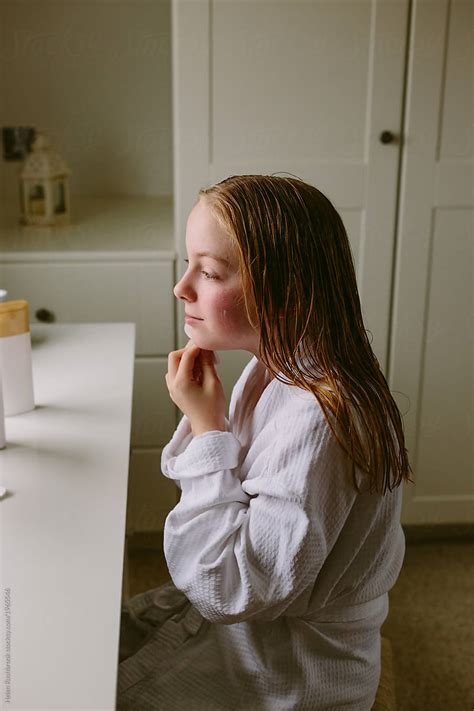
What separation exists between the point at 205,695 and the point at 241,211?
0.58 metres

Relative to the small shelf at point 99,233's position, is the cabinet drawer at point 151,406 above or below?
below

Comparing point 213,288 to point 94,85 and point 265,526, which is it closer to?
point 265,526

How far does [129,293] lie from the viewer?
84.1 inches

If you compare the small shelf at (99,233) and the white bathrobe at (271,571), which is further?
the small shelf at (99,233)

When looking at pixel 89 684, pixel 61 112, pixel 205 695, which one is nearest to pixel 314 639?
pixel 205 695

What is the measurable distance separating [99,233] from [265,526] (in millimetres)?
1504

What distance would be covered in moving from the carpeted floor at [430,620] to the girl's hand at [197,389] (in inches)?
41.9

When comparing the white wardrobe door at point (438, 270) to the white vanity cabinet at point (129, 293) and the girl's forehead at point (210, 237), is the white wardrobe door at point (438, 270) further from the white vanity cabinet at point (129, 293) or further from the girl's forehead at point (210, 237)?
the girl's forehead at point (210, 237)

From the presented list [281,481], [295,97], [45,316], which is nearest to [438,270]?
[295,97]

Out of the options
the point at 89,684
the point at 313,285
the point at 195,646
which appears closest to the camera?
the point at 89,684

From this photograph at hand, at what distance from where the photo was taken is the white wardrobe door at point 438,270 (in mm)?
1971

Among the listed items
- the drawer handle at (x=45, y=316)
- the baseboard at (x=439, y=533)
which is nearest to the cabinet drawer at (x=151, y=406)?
the drawer handle at (x=45, y=316)

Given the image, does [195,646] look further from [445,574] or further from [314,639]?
[445,574]

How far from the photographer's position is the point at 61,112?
104 inches
